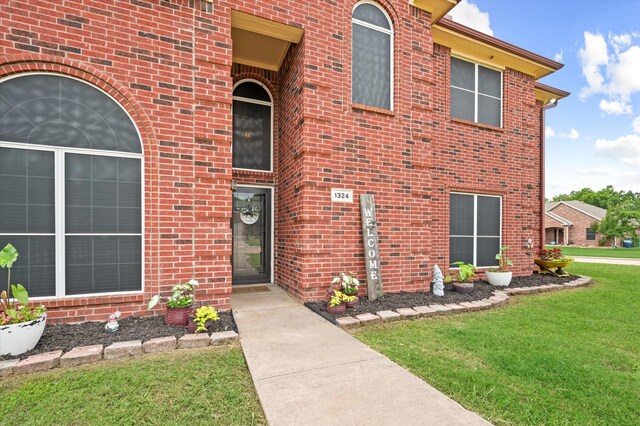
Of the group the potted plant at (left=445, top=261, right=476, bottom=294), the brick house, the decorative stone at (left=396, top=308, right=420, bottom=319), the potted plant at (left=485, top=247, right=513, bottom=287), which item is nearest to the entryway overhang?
the brick house

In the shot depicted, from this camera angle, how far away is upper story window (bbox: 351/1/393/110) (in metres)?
5.67

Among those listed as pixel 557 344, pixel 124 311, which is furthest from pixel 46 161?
pixel 557 344

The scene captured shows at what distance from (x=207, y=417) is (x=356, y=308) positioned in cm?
296

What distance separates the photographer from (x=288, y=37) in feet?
17.8

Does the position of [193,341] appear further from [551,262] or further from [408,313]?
[551,262]

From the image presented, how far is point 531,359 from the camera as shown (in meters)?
→ 3.30

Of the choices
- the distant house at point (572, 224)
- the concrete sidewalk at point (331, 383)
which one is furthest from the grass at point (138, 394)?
the distant house at point (572, 224)

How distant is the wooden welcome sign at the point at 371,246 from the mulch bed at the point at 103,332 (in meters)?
2.49

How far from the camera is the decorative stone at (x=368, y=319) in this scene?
14.2 feet

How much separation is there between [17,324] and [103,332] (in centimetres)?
80

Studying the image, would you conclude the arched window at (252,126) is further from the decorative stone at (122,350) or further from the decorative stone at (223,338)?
the decorative stone at (122,350)

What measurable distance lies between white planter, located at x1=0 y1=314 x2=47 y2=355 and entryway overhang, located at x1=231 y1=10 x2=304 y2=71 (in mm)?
5019

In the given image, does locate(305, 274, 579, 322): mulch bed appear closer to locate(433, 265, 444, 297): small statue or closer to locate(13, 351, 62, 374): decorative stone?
locate(433, 265, 444, 297): small statue

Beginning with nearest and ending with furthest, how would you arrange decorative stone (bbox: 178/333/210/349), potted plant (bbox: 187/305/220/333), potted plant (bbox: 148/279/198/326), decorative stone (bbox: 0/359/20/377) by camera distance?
1. decorative stone (bbox: 0/359/20/377)
2. decorative stone (bbox: 178/333/210/349)
3. potted plant (bbox: 187/305/220/333)
4. potted plant (bbox: 148/279/198/326)
